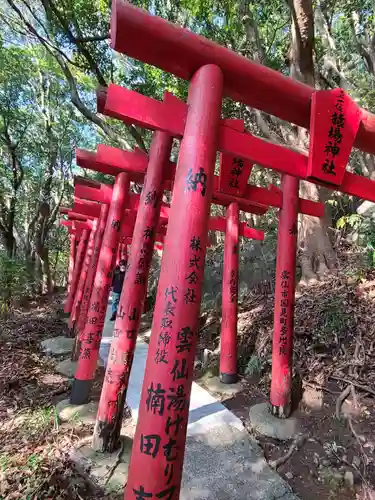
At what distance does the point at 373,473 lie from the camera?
306 cm

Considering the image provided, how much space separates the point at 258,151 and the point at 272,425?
10.9ft

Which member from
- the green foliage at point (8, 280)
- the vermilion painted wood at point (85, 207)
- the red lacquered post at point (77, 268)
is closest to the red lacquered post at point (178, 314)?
the vermilion painted wood at point (85, 207)

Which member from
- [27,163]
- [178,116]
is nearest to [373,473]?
[178,116]

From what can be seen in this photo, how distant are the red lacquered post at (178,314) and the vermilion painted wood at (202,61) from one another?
12cm

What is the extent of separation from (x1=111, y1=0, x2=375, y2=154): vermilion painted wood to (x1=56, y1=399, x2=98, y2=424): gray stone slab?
4.08 meters

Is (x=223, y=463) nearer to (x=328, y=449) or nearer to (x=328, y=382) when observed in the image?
(x=328, y=449)

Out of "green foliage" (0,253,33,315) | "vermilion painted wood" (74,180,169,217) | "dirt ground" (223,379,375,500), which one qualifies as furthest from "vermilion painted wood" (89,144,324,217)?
"green foliage" (0,253,33,315)

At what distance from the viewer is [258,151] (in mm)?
2539

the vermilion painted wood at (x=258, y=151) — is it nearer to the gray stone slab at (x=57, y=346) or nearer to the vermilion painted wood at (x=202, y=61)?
the vermilion painted wood at (x=202, y=61)

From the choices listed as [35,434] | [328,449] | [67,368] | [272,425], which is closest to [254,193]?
[272,425]

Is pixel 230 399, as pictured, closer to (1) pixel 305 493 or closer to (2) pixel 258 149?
(1) pixel 305 493

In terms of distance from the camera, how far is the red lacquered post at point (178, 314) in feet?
5.91

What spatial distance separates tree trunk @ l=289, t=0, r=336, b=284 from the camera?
→ 19.8 ft

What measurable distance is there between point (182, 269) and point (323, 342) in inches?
156
